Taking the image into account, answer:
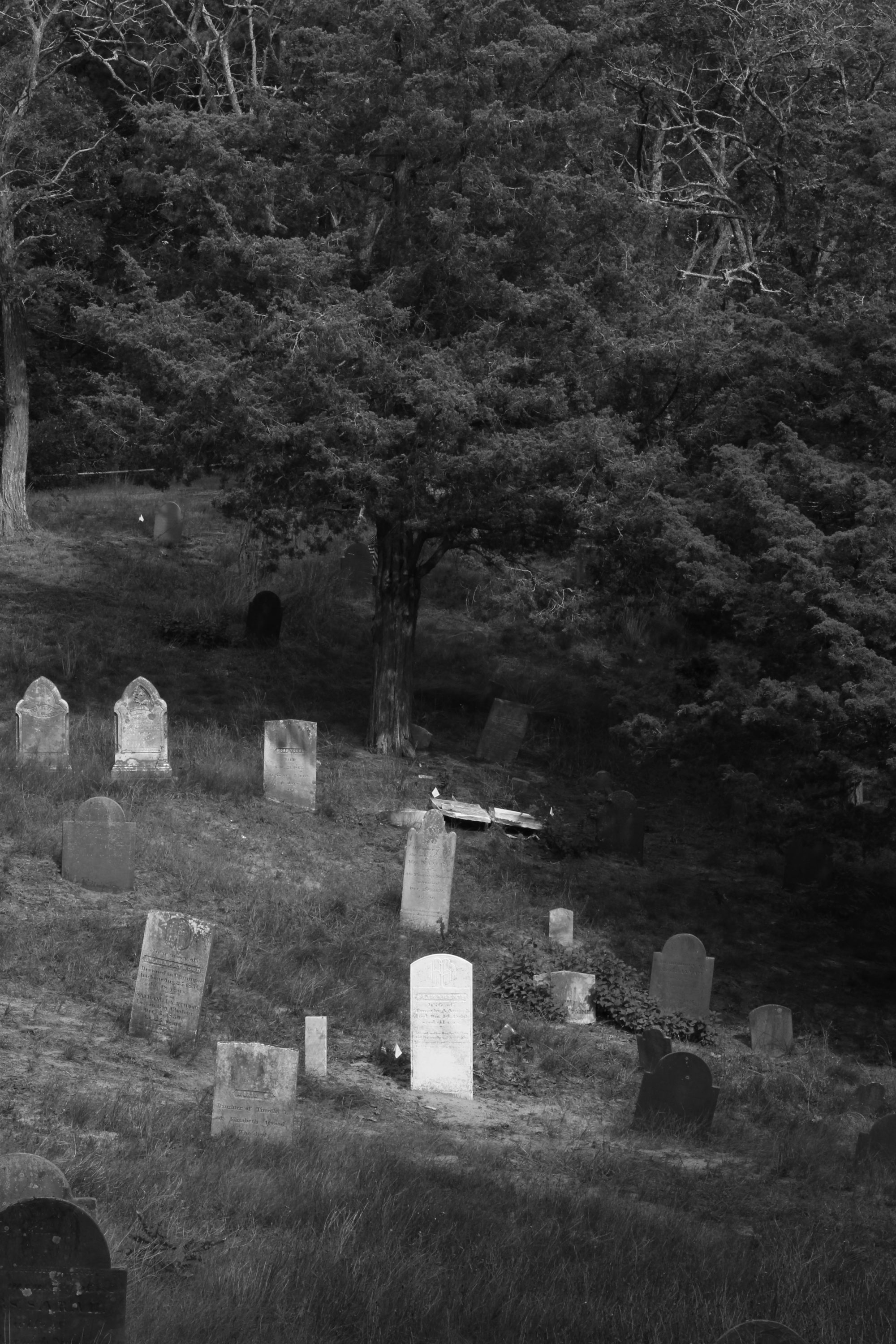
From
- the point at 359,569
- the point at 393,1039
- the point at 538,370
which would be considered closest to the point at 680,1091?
the point at 393,1039

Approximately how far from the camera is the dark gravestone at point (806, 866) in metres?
18.5

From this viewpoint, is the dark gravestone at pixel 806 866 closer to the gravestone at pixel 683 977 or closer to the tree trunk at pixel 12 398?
the gravestone at pixel 683 977

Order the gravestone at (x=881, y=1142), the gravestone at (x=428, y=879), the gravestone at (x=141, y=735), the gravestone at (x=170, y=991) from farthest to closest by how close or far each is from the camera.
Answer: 1. the gravestone at (x=141, y=735)
2. the gravestone at (x=428, y=879)
3. the gravestone at (x=170, y=991)
4. the gravestone at (x=881, y=1142)

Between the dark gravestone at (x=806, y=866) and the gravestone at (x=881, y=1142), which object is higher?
the dark gravestone at (x=806, y=866)

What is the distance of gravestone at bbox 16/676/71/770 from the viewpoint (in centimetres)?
1598

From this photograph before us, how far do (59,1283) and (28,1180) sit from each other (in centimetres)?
50

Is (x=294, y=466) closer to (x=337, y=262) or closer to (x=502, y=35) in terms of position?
(x=337, y=262)

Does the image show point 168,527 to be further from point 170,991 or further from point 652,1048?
point 652,1048

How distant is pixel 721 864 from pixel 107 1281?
14459 millimetres

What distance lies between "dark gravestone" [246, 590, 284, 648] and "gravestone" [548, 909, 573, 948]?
9.97 metres

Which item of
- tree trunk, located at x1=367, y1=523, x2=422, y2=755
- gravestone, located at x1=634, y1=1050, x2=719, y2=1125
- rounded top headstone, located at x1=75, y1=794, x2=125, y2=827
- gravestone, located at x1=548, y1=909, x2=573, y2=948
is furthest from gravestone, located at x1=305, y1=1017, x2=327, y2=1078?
tree trunk, located at x1=367, y1=523, x2=422, y2=755

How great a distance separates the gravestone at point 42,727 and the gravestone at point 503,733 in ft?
21.1

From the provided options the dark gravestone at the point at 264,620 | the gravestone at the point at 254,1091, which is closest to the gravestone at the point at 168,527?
the dark gravestone at the point at 264,620

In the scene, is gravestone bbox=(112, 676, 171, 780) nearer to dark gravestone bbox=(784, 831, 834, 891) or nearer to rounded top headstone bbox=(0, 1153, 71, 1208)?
dark gravestone bbox=(784, 831, 834, 891)
